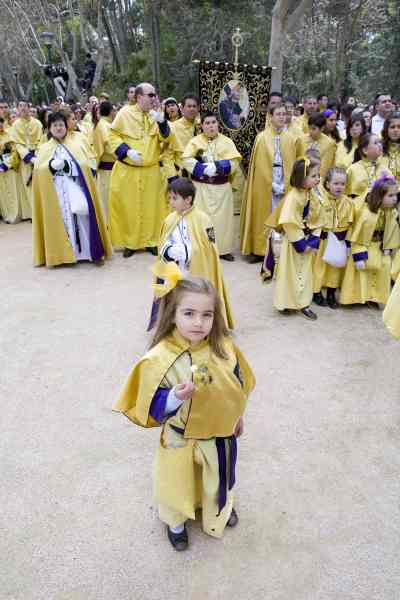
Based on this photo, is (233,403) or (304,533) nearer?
(233,403)

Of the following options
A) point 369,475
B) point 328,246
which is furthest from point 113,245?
point 369,475

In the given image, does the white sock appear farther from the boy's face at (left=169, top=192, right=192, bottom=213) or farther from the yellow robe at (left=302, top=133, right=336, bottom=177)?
the yellow robe at (left=302, top=133, right=336, bottom=177)

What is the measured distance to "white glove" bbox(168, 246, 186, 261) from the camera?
3.91 m

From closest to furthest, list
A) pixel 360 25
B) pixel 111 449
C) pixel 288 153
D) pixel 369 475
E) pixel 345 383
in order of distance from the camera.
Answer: pixel 369 475, pixel 111 449, pixel 345 383, pixel 288 153, pixel 360 25

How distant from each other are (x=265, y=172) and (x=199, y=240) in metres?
2.75

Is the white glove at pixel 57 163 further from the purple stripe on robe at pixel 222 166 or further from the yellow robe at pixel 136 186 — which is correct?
the purple stripe on robe at pixel 222 166

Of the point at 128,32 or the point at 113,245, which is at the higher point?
the point at 128,32

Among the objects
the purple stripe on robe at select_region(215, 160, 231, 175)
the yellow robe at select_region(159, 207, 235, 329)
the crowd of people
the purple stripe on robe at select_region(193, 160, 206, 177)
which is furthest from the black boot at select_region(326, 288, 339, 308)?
the purple stripe on robe at select_region(193, 160, 206, 177)

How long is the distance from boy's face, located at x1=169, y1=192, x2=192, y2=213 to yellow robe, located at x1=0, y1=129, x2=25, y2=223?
214 inches

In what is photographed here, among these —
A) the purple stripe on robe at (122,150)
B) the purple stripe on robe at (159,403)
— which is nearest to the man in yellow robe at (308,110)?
the purple stripe on robe at (122,150)

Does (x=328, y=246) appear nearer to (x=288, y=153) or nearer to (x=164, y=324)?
(x=288, y=153)

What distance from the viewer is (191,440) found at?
2268mm

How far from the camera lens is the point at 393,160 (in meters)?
5.46

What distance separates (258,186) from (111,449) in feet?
14.2
